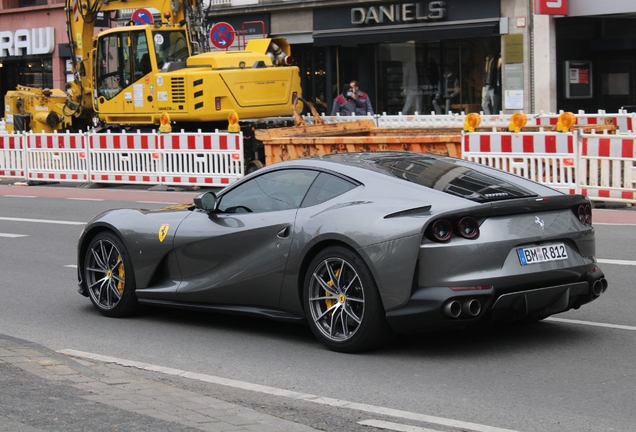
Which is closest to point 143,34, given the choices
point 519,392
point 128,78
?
point 128,78

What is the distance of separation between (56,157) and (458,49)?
12.3 m

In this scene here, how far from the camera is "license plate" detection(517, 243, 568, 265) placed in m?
6.62

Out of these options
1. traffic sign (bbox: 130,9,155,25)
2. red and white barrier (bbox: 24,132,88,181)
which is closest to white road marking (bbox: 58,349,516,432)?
red and white barrier (bbox: 24,132,88,181)

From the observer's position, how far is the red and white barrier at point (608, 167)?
15188 mm

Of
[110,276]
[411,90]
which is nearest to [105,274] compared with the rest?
[110,276]

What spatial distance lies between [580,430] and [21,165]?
72.3 feet

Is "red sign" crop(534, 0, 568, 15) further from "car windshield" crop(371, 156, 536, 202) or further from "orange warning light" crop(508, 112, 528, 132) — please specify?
"car windshield" crop(371, 156, 536, 202)

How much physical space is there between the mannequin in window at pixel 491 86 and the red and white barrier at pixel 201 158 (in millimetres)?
10766

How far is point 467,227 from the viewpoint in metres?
6.56

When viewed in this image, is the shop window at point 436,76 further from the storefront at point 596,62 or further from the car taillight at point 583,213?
the car taillight at point 583,213

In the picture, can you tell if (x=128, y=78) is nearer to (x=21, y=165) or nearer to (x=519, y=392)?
(x=21, y=165)

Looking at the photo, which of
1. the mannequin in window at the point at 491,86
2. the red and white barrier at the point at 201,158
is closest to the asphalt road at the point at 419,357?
the red and white barrier at the point at 201,158

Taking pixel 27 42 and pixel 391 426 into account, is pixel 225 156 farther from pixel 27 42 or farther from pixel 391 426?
pixel 27 42

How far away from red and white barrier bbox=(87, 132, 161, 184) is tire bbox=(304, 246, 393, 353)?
15.7 metres
